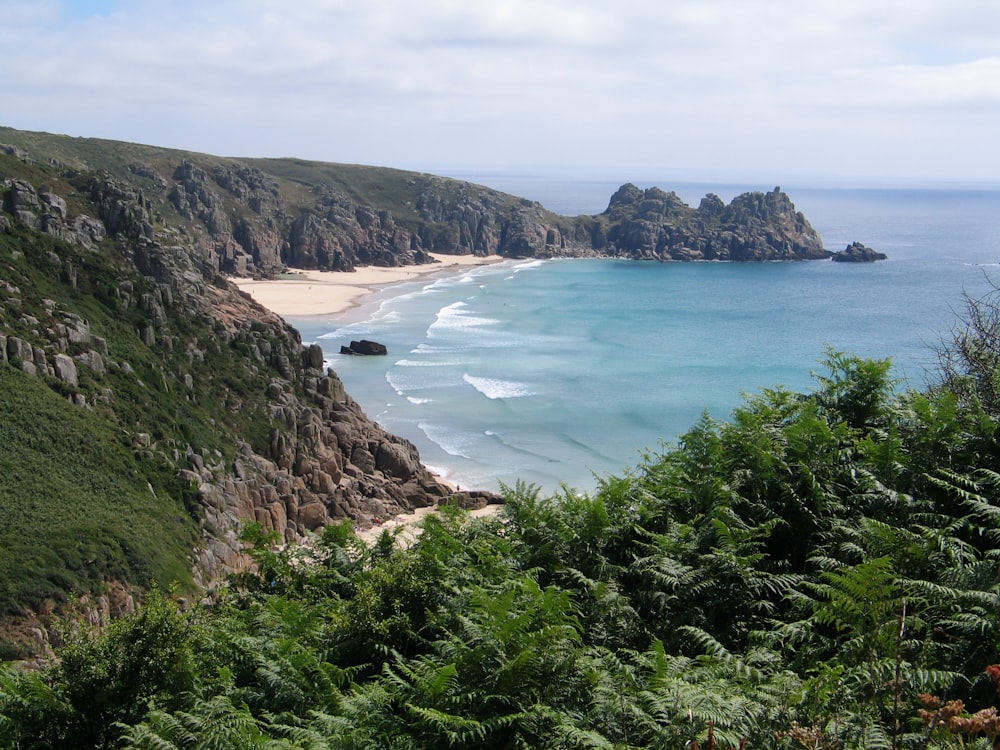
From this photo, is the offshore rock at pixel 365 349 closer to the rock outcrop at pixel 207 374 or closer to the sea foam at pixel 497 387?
the sea foam at pixel 497 387

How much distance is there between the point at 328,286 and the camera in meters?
114

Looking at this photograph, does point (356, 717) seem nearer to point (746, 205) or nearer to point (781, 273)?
point (781, 273)

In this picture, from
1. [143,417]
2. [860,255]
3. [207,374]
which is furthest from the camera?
[860,255]

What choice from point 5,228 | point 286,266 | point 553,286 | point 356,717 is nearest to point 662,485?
point 356,717

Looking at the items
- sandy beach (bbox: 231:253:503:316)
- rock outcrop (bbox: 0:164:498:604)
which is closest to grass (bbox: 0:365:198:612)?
rock outcrop (bbox: 0:164:498:604)

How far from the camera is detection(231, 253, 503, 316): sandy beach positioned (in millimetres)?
95375

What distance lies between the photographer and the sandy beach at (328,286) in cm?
9538

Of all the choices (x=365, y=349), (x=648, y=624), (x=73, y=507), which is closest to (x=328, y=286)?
(x=365, y=349)

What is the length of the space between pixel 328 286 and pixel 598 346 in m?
A: 48.7

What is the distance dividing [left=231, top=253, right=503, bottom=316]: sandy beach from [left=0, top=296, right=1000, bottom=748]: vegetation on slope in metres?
73.5

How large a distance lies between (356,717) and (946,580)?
576cm

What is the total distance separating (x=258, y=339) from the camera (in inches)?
1642

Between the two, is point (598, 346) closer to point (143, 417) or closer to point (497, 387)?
point (497, 387)

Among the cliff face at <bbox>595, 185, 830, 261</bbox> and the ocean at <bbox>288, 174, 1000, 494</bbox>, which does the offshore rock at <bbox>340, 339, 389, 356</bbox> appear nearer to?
the ocean at <bbox>288, 174, 1000, 494</bbox>
